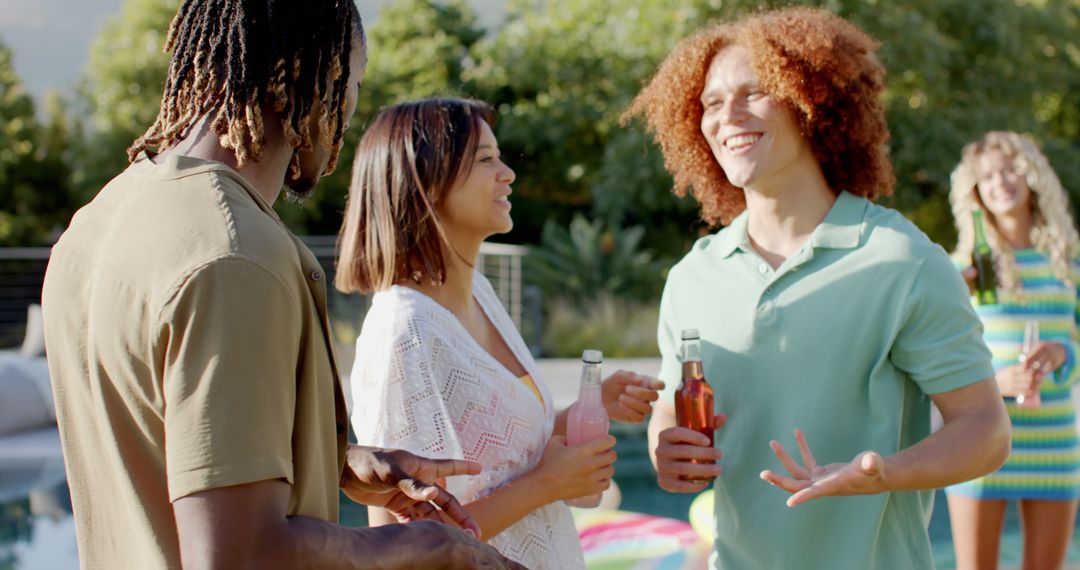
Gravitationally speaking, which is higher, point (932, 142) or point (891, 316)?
point (891, 316)

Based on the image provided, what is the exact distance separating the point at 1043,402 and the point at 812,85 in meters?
2.39

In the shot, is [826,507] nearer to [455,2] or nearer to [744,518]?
[744,518]

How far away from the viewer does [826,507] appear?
2.15 m

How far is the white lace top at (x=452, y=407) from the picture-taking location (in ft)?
6.71

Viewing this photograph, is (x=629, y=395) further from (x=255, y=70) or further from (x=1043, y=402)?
(x=1043, y=402)

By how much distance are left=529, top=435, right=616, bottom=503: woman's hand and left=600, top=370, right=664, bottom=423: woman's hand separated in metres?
0.24

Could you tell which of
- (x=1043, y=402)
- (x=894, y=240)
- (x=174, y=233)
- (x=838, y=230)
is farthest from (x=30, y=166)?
(x=174, y=233)

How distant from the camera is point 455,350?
213 cm

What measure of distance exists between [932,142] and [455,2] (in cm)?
937

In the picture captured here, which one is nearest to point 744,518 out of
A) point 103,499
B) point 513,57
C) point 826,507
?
point 826,507

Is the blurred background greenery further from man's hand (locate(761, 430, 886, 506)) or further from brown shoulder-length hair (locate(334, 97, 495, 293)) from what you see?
man's hand (locate(761, 430, 886, 506))

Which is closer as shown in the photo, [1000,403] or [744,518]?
[1000,403]

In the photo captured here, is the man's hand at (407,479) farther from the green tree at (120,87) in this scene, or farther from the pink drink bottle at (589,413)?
the green tree at (120,87)

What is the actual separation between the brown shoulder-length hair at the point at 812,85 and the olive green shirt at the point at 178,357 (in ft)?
4.64
